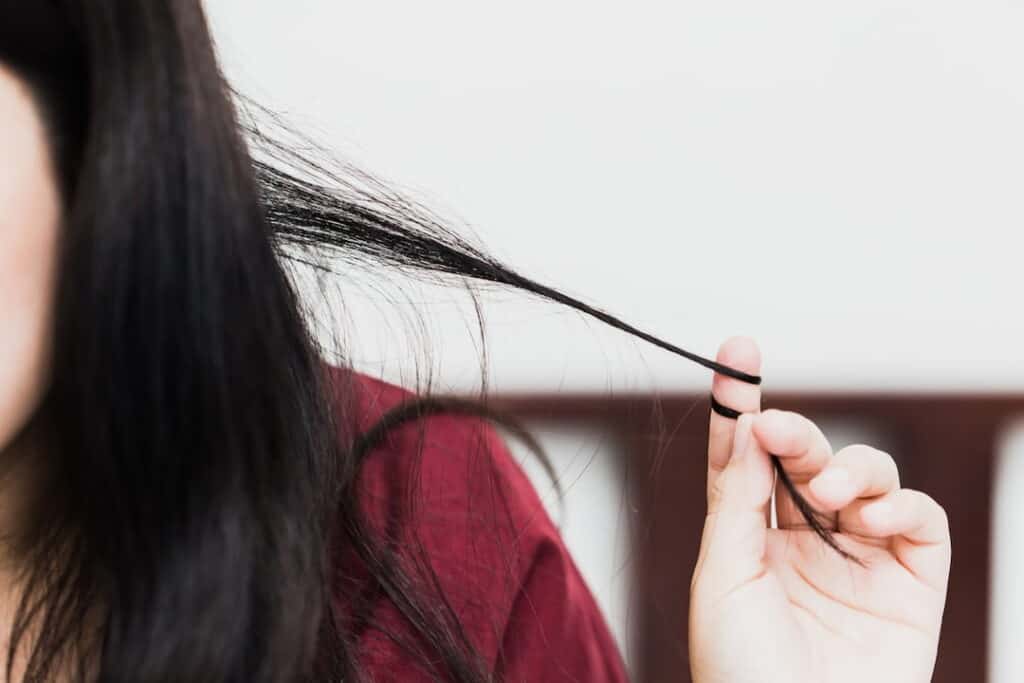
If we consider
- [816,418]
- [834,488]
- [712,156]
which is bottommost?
[816,418]

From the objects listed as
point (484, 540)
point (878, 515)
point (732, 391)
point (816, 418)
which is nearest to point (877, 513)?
point (878, 515)

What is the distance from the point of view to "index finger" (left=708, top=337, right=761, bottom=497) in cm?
54

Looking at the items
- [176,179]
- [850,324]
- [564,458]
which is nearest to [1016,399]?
[850,324]

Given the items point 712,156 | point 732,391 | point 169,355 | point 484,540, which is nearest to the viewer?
point 169,355

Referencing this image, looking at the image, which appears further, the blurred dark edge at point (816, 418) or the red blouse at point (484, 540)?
the blurred dark edge at point (816, 418)

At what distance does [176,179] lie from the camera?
1.44 feet

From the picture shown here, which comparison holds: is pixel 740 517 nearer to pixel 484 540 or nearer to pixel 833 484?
pixel 833 484

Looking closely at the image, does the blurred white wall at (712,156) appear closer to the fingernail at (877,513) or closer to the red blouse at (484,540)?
the red blouse at (484,540)

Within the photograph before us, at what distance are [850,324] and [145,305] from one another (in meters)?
0.92

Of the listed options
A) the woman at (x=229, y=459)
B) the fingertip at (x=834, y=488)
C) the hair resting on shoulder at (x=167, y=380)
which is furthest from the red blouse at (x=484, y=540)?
the fingertip at (x=834, y=488)

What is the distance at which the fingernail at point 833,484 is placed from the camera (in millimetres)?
519

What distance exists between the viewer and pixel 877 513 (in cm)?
54

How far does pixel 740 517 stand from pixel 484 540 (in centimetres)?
22

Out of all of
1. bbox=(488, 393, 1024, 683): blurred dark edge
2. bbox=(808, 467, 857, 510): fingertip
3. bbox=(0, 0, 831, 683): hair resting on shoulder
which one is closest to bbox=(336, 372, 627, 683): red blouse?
bbox=(0, 0, 831, 683): hair resting on shoulder
